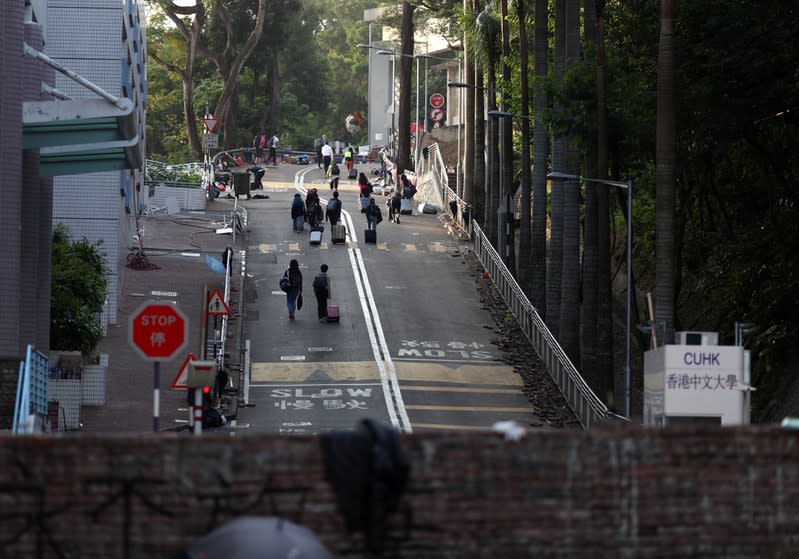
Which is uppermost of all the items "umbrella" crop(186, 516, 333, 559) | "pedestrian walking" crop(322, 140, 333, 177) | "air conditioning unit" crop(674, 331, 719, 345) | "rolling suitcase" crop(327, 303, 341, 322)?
"pedestrian walking" crop(322, 140, 333, 177)

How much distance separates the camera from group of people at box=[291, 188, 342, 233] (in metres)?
54.1

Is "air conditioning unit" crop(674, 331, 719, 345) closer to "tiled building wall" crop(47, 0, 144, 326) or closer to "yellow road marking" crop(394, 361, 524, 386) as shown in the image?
"yellow road marking" crop(394, 361, 524, 386)

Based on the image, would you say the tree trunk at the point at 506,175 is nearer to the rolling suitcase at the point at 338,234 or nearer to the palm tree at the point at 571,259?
the rolling suitcase at the point at 338,234

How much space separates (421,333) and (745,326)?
65.4 ft

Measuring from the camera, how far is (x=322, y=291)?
41938 millimetres

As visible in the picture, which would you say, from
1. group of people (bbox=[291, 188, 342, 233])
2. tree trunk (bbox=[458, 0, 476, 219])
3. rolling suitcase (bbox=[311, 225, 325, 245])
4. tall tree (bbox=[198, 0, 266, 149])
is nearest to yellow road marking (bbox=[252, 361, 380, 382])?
rolling suitcase (bbox=[311, 225, 325, 245])

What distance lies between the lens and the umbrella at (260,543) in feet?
34.3

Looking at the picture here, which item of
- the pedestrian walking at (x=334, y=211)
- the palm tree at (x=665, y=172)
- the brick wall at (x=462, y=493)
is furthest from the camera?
the pedestrian walking at (x=334, y=211)

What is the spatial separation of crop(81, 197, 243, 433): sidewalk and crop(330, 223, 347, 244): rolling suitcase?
132 inches

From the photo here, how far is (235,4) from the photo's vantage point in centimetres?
8656

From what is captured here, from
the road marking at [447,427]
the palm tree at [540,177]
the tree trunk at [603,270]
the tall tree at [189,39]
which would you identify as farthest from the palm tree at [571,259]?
the tall tree at [189,39]

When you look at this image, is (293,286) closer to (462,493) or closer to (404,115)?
(462,493)

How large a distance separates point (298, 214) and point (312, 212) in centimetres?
104

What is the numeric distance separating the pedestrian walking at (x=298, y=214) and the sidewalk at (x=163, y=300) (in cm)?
258
